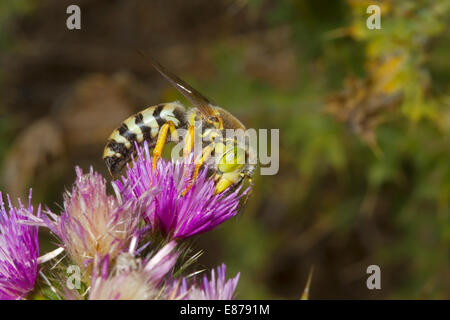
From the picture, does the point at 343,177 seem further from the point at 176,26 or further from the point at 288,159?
the point at 176,26

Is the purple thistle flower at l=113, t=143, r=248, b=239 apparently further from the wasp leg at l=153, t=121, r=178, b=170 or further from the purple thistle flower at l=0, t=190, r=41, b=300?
the purple thistle flower at l=0, t=190, r=41, b=300

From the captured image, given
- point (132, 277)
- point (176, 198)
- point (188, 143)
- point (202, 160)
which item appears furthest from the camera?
point (188, 143)

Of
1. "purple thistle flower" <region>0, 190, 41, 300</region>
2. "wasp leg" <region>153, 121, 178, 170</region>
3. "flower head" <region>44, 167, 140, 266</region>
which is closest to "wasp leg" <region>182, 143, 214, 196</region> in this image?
"wasp leg" <region>153, 121, 178, 170</region>

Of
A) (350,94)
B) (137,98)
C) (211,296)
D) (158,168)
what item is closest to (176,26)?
(137,98)

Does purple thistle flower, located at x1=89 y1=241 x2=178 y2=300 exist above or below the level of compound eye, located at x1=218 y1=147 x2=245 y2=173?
below

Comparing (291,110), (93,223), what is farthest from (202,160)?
(291,110)

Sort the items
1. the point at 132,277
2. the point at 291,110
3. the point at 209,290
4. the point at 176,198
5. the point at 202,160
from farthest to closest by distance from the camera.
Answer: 1. the point at 291,110
2. the point at 202,160
3. the point at 176,198
4. the point at 209,290
5. the point at 132,277

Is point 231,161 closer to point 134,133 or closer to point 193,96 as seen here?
point 193,96
